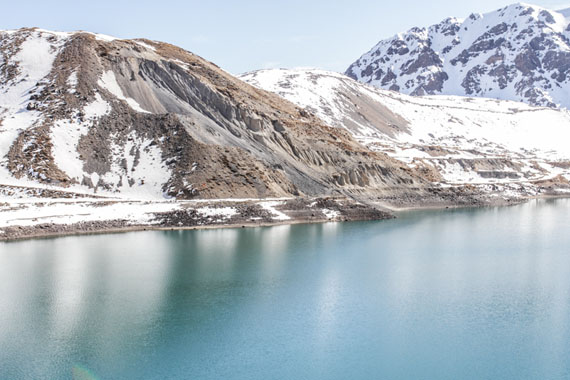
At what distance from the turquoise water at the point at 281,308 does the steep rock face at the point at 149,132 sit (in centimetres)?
1456

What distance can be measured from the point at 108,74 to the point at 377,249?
5052cm

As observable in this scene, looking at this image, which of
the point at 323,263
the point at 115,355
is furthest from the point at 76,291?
the point at 323,263

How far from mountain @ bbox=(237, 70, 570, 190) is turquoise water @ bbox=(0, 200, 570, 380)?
186 feet

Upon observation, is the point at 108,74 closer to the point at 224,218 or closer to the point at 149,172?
Result: the point at 149,172

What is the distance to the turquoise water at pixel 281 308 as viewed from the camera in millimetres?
24594

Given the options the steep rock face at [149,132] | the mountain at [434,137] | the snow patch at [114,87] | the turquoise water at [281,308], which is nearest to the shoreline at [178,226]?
the turquoise water at [281,308]

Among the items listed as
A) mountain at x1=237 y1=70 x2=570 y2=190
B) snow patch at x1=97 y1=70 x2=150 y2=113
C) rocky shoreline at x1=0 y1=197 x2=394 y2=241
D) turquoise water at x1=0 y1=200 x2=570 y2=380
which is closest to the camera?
turquoise water at x1=0 y1=200 x2=570 y2=380

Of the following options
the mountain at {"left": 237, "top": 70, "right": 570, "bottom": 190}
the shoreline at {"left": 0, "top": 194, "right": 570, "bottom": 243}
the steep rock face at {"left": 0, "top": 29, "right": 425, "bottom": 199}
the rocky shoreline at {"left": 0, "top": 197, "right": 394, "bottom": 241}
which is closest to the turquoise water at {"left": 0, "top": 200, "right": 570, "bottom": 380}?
the shoreline at {"left": 0, "top": 194, "right": 570, "bottom": 243}

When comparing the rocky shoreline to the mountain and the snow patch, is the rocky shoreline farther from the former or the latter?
the mountain

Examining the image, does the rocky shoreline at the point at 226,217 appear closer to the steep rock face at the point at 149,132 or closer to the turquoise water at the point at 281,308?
the turquoise water at the point at 281,308

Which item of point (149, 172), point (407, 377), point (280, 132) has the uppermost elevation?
point (280, 132)

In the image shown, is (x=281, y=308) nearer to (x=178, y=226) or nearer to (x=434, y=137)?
(x=178, y=226)

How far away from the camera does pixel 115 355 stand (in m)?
25.2

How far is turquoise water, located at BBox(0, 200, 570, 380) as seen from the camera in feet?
80.7
